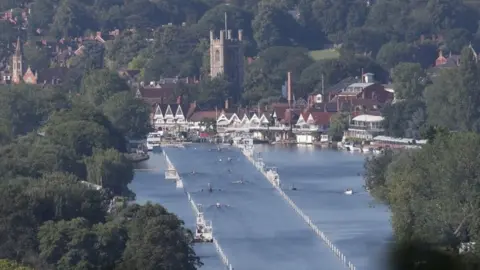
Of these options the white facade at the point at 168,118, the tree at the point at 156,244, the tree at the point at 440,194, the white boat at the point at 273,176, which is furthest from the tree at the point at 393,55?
the tree at the point at 156,244

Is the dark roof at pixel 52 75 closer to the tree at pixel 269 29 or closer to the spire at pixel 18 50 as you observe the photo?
the spire at pixel 18 50

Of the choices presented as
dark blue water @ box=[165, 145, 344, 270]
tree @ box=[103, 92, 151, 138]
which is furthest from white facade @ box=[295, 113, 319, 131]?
dark blue water @ box=[165, 145, 344, 270]

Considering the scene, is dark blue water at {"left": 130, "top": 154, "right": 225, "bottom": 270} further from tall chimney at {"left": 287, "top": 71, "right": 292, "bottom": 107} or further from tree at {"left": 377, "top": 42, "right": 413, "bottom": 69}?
tree at {"left": 377, "top": 42, "right": 413, "bottom": 69}

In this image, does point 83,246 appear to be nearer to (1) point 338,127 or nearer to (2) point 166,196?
(2) point 166,196

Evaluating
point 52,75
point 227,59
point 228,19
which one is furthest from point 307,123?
point 228,19

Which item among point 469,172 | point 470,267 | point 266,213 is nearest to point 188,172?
point 266,213

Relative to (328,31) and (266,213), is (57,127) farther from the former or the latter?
(328,31)
